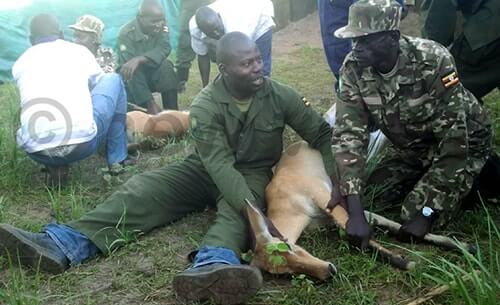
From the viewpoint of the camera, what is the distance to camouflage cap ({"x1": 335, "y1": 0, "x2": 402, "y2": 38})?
3.23 metres

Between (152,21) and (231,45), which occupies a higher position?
(231,45)

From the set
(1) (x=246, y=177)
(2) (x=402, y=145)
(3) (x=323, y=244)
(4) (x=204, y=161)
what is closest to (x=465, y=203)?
(2) (x=402, y=145)

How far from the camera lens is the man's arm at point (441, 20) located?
13.4 feet

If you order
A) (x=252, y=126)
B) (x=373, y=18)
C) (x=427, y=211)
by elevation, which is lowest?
(x=427, y=211)

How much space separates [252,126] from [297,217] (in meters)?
0.58

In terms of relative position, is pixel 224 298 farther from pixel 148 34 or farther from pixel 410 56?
pixel 148 34

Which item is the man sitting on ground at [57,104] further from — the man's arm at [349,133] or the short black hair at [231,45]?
the man's arm at [349,133]

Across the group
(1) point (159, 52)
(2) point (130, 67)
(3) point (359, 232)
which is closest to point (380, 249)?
(3) point (359, 232)

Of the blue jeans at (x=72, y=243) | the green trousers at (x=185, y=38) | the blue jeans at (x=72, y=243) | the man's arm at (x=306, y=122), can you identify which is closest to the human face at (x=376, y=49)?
the man's arm at (x=306, y=122)

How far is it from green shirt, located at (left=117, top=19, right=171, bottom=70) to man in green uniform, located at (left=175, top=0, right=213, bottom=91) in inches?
29.2

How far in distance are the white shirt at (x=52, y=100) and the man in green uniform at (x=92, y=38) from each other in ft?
5.30

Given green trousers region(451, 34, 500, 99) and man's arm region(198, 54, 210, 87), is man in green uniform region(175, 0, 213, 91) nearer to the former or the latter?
man's arm region(198, 54, 210, 87)

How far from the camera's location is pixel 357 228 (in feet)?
10.6

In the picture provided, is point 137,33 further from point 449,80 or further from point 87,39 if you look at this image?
point 449,80
